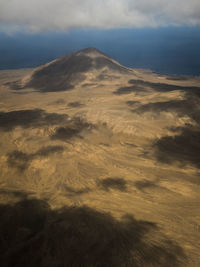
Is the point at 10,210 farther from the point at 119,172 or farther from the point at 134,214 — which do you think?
the point at 119,172

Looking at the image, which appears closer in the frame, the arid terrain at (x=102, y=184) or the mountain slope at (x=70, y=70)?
the arid terrain at (x=102, y=184)

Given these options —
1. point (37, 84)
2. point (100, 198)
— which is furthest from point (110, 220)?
point (37, 84)

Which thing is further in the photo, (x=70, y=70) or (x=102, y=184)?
A: (x=70, y=70)

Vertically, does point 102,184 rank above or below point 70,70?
below

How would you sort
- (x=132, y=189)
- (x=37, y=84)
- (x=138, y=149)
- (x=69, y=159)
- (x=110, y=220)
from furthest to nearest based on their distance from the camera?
(x=37, y=84) → (x=138, y=149) → (x=69, y=159) → (x=132, y=189) → (x=110, y=220)

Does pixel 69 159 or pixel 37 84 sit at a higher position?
pixel 37 84

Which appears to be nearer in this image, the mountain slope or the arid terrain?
the arid terrain

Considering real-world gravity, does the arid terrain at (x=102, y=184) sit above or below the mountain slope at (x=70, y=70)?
below

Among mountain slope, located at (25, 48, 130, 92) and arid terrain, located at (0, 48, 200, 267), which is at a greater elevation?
mountain slope, located at (25, 48, 130, 92)
